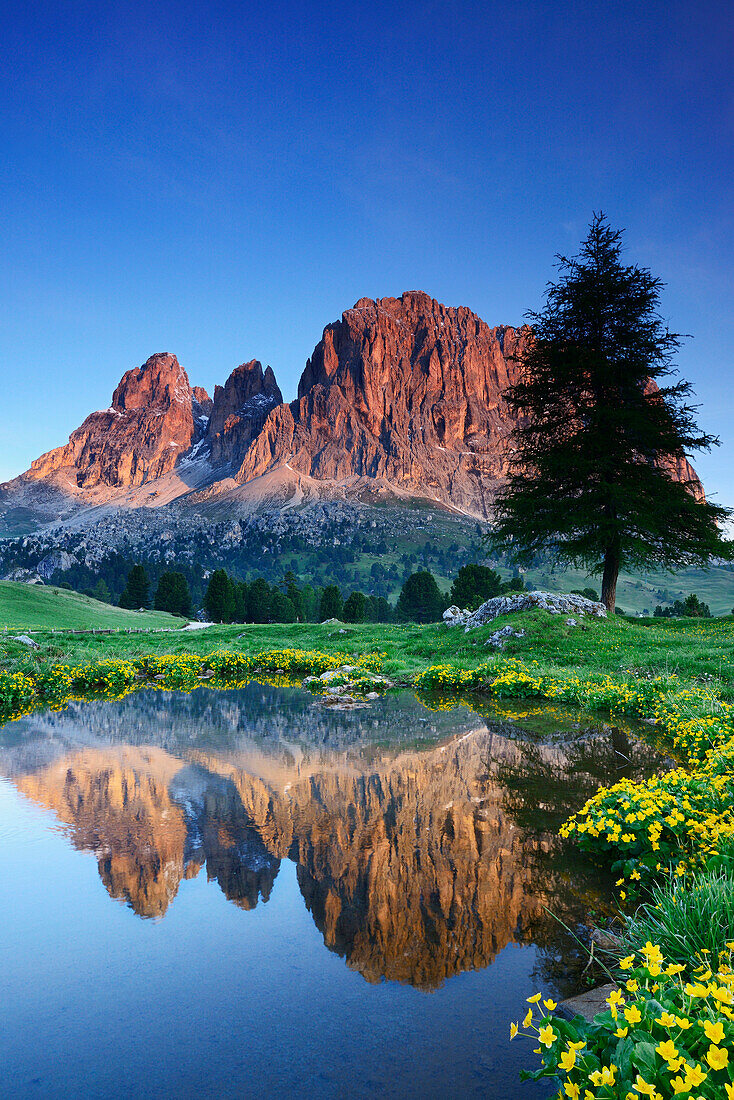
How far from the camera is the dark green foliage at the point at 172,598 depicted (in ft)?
320

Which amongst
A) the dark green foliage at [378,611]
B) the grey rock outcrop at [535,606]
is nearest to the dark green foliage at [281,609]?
the dark green foliage at [378,611]

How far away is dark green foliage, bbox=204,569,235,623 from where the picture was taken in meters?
89.9

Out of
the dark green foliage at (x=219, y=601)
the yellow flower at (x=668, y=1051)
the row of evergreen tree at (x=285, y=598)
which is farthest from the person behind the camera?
the dark green foliage at (x=219, y=601)

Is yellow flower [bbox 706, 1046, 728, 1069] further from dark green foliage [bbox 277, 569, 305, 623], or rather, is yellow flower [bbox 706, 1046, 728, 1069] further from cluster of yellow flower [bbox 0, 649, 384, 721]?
dark green foliage [bbox 277, 569, 305, 623]

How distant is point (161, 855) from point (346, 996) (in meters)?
2.96

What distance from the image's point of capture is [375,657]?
67.5 feet

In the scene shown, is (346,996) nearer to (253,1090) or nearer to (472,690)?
(253,1090)

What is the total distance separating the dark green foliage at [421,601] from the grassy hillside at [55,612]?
59.6m

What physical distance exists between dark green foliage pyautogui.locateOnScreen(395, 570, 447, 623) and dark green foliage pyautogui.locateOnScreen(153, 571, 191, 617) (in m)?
39.1

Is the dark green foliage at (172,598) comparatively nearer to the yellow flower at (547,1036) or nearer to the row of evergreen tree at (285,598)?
the row of evergreen tree at (285,598)

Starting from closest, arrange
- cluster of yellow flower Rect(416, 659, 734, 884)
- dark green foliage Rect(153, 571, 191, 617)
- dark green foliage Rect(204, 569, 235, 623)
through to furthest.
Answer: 1. cluster of yellow flower Rect(416, 659, 734, 884)
2. dark green foliage Rect(204, 569, 235, 623)
3. dark green foliage Rect(153, 571, 191, 617)

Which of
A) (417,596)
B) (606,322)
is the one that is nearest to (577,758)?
(606,322)

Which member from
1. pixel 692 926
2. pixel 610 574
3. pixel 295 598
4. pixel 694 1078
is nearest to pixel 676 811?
pixel 692 926

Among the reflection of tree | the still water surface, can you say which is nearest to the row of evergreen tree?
the reflection of tree
